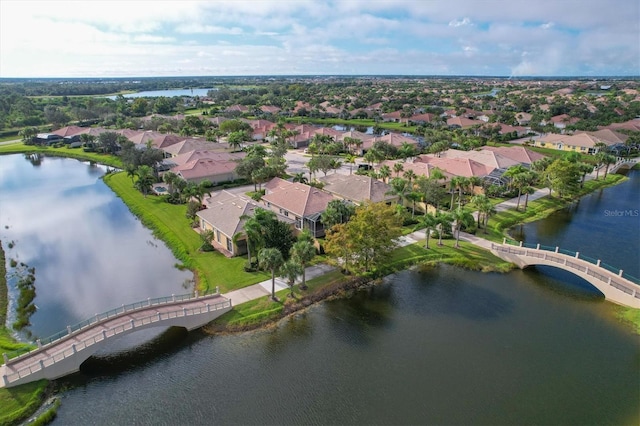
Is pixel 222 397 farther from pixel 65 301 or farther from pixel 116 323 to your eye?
pixel 65 301

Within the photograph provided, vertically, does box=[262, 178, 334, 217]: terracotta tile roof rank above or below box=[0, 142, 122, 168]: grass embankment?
above

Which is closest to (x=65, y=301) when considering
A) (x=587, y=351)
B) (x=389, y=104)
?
(x=587, y=351)

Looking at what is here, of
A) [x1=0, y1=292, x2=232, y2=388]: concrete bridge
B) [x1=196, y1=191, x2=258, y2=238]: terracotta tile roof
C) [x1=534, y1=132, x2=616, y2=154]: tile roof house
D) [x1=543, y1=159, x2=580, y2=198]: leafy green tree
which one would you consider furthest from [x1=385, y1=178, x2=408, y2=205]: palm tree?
[x1=534, y1=132, x2=616, y2=154]: tile roof house

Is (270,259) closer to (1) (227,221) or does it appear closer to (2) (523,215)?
(1) (227,221)

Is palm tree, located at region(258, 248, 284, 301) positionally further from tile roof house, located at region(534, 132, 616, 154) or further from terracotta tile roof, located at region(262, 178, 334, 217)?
tile roof house, located at region(534, 132, 616, 154)

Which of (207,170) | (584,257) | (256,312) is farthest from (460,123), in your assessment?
(256,312)

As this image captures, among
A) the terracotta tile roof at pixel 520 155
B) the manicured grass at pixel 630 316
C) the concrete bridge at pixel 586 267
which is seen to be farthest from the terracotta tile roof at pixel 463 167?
the manicured grass at pixel 630 316

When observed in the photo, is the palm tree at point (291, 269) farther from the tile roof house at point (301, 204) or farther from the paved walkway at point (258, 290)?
the tile roof house at point (301, 204)
